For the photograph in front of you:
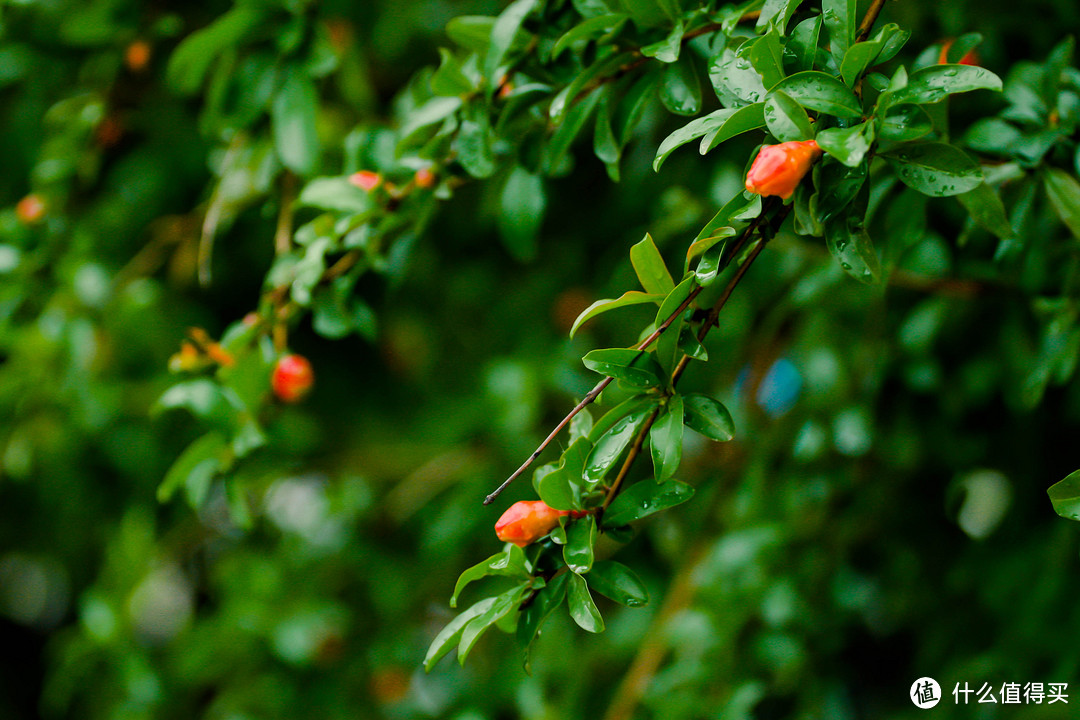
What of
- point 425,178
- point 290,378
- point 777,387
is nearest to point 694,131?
point 425,178

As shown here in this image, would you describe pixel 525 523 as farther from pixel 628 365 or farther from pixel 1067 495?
pixel 1067 495

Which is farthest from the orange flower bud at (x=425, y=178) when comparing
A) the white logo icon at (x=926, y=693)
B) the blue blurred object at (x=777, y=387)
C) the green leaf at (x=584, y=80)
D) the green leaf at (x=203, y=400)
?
the white logo icon at (x=926, y=693)

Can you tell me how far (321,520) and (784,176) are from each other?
1.10m

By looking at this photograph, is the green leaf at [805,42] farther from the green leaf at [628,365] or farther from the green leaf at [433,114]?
the green leaf at [433,114]

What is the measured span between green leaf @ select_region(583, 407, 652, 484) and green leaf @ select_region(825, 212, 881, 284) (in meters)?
0.15

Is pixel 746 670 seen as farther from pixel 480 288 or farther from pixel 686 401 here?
pixel 480 288

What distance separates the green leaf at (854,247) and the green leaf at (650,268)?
10 cm

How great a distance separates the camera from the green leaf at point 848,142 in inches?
16.4

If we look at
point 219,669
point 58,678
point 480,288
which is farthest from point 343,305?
point 58,678

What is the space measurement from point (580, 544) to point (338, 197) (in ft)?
1.42

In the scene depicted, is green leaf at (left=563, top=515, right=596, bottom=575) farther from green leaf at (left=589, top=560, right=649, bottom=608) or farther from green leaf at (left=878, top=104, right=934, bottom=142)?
green leaf at (left=878, top=104, right=934, bottom=142)

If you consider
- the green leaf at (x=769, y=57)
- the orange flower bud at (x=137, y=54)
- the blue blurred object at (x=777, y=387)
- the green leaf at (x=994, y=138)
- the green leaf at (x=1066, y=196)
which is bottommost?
the blue blurred object at (x=777, y=387)

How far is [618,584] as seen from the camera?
514mm

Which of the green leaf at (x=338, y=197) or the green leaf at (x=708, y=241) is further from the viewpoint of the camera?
the green leaf at (x=338, y=197)
